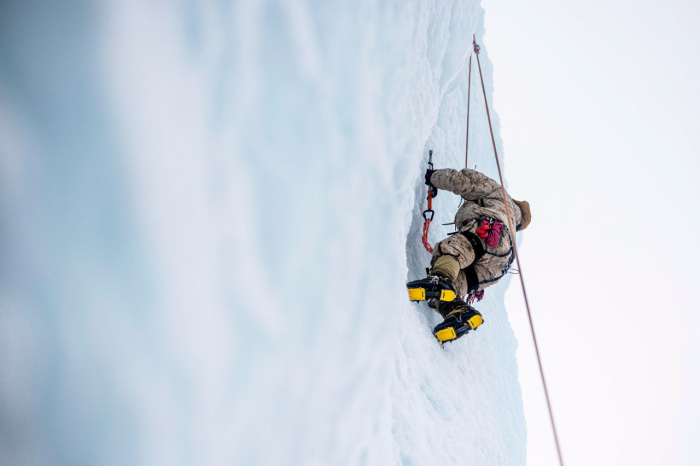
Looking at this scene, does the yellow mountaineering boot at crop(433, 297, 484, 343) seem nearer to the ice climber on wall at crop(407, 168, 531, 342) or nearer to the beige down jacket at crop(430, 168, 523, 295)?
the ice climber on wall at crop(407, 168, 531, 342)

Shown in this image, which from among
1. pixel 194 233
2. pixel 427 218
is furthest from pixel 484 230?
pixel 194 233

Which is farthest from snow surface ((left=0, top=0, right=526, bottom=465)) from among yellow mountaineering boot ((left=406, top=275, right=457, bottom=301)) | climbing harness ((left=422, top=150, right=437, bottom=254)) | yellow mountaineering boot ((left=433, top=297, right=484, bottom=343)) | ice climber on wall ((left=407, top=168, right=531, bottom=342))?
climbing harness ((left=422, top=150, right=437, bottom=254))

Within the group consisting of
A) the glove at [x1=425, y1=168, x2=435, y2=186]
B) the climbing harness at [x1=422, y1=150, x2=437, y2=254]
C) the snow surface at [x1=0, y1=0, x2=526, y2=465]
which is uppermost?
the glove at [x1=425, y1=168, x2=435, y2=186]

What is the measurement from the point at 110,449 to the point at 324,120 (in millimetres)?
806

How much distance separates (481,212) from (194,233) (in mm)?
2301

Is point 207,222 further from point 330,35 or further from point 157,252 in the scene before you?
point 330,35

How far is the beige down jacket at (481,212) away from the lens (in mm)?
2619

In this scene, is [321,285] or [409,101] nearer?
[321,285]

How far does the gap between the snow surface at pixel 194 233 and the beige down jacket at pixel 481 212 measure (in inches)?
61.7

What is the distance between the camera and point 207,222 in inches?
29.2

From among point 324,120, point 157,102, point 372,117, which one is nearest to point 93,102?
point 157,102

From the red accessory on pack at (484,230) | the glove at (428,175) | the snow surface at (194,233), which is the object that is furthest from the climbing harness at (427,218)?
the snow surface at (194,233)

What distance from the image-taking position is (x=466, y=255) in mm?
2443

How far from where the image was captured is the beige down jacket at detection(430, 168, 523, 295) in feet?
8.59
